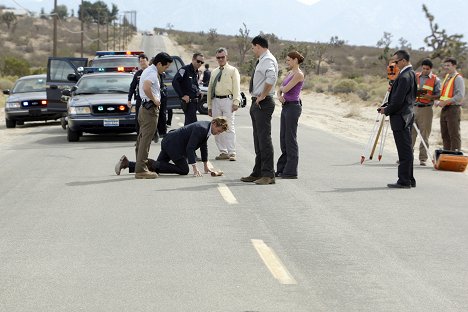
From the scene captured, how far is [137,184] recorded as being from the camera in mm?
12445

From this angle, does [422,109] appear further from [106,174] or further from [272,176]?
[106,174]

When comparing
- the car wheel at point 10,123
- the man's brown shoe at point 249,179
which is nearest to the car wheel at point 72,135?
the car wheel at point 10,123

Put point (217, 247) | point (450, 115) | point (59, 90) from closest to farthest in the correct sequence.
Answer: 1. point (217, 247)
2. point (450, 115)
3. point (59, 90)

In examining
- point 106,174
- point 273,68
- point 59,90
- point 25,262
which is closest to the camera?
point 25,262

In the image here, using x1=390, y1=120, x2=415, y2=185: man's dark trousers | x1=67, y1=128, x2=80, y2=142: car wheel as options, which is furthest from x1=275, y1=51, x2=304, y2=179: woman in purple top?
x1=67, y1=128, x2=80, y2=142: car wheel

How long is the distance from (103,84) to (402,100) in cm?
1019

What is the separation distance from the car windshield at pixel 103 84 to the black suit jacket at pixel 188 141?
8.11 m

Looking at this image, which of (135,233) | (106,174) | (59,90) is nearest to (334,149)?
(106,174)

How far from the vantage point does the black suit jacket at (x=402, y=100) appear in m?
12.6

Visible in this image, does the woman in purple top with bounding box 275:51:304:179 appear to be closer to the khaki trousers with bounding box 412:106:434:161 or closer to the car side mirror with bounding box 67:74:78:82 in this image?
the khaki trousers with bounding box 412:106:434:161

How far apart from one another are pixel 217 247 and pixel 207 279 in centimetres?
123

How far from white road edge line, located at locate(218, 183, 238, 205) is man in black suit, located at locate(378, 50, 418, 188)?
2425 mm

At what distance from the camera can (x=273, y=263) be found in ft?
24.1

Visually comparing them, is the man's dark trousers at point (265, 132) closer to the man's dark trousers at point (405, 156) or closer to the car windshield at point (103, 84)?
the man's dark trousers at point (405, 156)
